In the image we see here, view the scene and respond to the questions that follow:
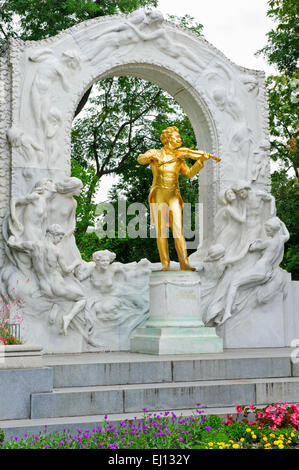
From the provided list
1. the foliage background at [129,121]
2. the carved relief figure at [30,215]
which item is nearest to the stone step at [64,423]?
the carved relief figure at [30,215]

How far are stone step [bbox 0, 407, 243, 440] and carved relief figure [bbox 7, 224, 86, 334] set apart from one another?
3.63m

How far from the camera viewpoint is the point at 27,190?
1086 centimetres

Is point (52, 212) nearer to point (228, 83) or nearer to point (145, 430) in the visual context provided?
point (228, 83)

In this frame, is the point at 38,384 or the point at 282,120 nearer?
the point at 38,384

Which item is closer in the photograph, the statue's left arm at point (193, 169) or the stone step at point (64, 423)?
the stone step at point (64, 423)

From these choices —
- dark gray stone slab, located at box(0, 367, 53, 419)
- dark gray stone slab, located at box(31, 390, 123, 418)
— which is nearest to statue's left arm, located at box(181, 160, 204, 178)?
dark gray stone slab, located at box(31, 390, 123, 418)

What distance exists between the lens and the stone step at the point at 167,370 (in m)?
7.85

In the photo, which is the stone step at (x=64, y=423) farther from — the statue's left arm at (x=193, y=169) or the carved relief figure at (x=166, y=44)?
the carved relief figure at (x=166, y=44)

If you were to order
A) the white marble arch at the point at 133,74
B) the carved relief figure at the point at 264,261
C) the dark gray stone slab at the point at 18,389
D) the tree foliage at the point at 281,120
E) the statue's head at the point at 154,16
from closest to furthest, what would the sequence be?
the dark gray stone slab at the point at 18,389 → the white marble arch at the point at 133,74 → the carved relief figure at the point at 264,261 → the statue's head at the point at 154,16 → the tree foliage at the point at 281,120

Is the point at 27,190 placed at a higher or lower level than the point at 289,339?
A: higher

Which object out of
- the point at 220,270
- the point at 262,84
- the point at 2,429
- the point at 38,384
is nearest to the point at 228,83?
the point at 262,84

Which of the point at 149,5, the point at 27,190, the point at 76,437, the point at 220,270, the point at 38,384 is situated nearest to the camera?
the point at 76,437

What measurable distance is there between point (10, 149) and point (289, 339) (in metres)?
6.04

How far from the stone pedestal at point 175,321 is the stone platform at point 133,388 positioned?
0.79 metres
